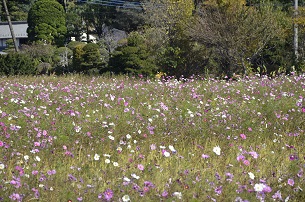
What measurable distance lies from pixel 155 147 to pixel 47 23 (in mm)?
32195

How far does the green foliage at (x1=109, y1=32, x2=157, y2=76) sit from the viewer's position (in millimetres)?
15230

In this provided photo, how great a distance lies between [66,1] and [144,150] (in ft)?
128

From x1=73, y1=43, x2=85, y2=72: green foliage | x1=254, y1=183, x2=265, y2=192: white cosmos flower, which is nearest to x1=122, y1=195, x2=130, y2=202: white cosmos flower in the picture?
x1=254, y1=183, x2=265, y2=192: white cosmos flower

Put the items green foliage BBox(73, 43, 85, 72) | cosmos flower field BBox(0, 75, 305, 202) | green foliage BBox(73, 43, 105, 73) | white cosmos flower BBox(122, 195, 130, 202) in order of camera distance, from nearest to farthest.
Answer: white cosmos flower BBox(122, 195, 130, 202) → cosmos flower field BBox(0, 75, 305, 202) → green foliage BBox(73, 43, 105, 73) → green foliage BBox(73, 43, 85, 72)

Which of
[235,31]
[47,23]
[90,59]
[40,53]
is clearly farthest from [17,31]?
[235,31]

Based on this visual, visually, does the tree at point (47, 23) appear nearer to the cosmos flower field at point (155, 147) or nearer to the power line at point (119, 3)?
the power line at point (119, 3)

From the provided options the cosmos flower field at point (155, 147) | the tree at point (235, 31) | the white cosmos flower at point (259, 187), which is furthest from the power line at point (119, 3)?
the white cosmos flower at point (259, 187)

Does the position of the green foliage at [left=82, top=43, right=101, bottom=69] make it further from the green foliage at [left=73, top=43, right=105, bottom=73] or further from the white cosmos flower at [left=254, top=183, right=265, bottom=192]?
the white cosmos flower at [left=254, top=183, right=265, bottom=192]

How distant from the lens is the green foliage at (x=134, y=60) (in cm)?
1523

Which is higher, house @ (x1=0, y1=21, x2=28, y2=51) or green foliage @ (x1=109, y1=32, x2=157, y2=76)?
green foliage @ (x1=109, y1=32, x2=157, y2=76)

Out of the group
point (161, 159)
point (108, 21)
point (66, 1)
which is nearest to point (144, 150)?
point (161, 159)

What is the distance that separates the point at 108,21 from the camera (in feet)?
112

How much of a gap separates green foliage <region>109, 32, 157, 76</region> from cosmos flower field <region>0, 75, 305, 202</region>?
7.03 metres

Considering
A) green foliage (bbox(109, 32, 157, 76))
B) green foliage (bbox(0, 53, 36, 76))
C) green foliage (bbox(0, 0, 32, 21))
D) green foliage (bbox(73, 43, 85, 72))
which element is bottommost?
green foliage (bbox(0, 0, 32, 21))
